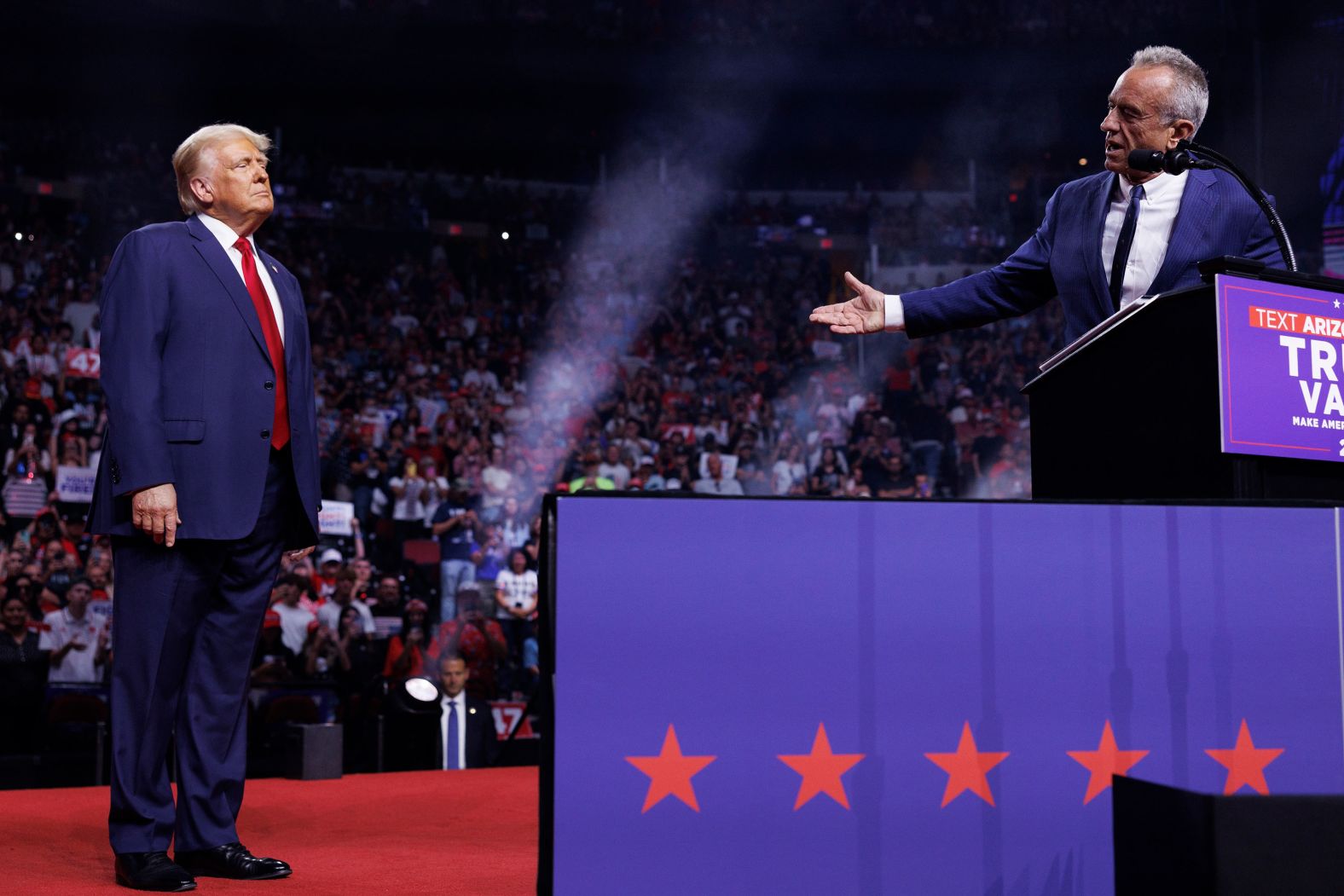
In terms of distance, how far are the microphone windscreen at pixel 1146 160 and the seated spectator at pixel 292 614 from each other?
5701mm

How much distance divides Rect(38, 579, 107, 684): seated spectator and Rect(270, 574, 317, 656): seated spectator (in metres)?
0.88

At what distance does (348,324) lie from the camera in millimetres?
12625

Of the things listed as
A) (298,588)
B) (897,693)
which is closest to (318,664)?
(298,588)

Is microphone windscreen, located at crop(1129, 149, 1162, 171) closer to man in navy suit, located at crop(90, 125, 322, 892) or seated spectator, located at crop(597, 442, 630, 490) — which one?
man in navy suit, located at crop(90, 125, 322, 892)

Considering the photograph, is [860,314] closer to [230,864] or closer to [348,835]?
[230,864]

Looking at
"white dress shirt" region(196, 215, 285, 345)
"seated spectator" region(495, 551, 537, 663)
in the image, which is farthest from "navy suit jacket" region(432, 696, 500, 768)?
"white dress shirt" region(196, 215, 285, 345)

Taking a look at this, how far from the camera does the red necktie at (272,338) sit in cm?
253

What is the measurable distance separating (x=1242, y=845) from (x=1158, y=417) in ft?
2.69

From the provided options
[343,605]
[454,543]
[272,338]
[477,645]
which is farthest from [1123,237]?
[454,543]

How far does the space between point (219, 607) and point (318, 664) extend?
4.34 m

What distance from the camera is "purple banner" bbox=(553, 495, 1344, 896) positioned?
153 centimetres

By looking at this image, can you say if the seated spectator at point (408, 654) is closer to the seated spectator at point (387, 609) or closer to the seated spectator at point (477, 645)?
the seated spectator at point (477, 645)

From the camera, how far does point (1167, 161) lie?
2.04 metres

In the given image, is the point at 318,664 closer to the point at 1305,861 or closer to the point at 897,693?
the point at 897,693
